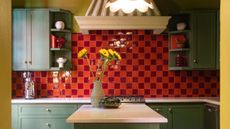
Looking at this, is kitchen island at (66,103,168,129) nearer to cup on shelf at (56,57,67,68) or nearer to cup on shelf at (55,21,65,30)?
cup on shelf at (56,57,67,68)

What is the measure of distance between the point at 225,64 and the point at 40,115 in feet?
12.6

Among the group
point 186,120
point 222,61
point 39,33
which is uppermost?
point 39,33

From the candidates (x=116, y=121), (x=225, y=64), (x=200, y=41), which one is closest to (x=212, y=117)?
(x=200, y=41)

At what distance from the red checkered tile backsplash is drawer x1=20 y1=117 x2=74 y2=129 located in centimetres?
64

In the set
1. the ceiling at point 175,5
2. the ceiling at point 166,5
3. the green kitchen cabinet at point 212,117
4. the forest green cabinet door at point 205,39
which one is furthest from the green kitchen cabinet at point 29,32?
the green kitchen cabinet at point 212,117

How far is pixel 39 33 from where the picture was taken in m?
4.73

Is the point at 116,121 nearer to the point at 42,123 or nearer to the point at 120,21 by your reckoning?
the point at 120,21

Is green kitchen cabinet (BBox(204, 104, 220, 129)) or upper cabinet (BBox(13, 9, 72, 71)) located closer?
green kitchen cabinet (BBox(204, 104, 220, 129))

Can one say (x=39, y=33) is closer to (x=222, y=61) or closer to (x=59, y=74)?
(x=59, y=74)

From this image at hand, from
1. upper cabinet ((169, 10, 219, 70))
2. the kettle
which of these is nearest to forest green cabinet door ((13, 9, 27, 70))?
the kettle

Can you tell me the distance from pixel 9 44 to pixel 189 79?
4.30 metres

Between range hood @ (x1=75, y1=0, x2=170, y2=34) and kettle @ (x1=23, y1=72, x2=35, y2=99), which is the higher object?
range hood @ (x1=75, y1=0, x2=170, y2=34)

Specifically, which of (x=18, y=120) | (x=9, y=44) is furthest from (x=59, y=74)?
(x=9, y=44)

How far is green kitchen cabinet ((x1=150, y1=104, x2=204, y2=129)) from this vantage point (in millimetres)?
4520
